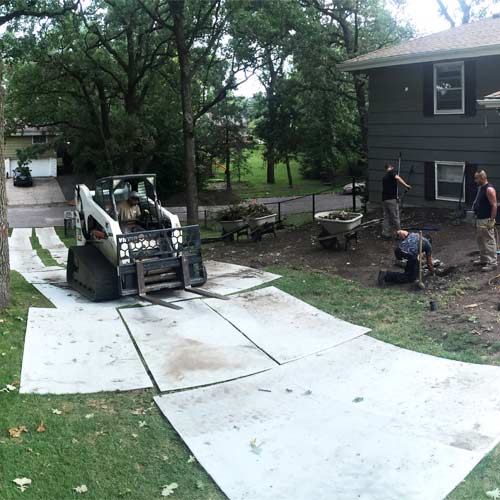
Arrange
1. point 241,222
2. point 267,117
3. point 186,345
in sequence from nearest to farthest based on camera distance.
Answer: point 186,345 < point 241,222 < point 267,117

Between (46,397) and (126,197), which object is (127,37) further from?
(46,397)

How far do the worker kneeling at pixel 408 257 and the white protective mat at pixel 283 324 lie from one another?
175 centimetres

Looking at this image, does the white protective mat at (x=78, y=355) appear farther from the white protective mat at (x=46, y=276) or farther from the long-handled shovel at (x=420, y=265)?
the long-handled shovel at (x=420, y=265)

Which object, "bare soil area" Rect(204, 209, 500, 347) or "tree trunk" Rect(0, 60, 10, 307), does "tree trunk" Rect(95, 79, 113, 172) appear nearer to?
"bare soil area" Rect(204, 209, 500, 347)

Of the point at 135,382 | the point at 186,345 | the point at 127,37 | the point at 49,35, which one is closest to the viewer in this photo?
the point at 135,382

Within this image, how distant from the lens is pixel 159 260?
36.6 ft

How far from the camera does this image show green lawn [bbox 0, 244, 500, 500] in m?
5.05

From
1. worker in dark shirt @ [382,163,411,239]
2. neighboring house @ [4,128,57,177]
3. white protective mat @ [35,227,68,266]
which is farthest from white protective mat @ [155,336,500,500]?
neighboring house @ [4,128,57,177]

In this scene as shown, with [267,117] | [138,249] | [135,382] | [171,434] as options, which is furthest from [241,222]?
[267,117]

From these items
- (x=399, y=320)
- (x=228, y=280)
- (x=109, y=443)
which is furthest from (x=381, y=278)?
(x=109, y=443)

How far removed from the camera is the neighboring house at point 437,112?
16.1 metres

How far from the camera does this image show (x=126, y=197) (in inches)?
483

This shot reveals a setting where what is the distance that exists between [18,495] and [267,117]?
35.1 metres

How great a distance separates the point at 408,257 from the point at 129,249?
455 centimetres
